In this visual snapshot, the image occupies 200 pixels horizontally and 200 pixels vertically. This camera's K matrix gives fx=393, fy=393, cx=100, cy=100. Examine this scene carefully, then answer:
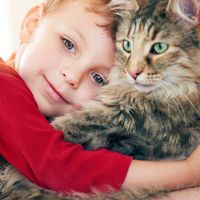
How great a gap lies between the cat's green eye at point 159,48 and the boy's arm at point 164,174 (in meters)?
0.24

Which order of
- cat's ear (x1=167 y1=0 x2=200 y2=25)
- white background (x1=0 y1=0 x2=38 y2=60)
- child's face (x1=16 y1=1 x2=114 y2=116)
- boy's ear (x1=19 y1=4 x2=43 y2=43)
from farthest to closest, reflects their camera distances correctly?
white background (x1=0 y1=0 x2=38 y2=60), boy's ear (x1=19 y1=4 x2=43 y2=43), child's face (x1=16 y1=1 x2=114 y2=116), cat's ear (x1=167 y1=0 x2=200 y2=25)

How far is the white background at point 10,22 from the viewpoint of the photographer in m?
1.78

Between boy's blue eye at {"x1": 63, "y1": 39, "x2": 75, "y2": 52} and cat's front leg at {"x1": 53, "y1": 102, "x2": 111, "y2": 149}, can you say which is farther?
boy's blue eye at {"x1": 63, "y1": 39, "x2": 75, "y2": 52}

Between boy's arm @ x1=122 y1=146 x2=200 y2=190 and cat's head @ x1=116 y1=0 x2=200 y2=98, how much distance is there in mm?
153

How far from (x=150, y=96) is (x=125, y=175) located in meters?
0.18

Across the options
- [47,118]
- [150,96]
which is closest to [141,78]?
[150,96]

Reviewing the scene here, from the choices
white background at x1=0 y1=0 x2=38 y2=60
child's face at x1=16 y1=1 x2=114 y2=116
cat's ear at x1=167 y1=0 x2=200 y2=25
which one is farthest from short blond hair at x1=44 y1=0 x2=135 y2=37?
white background at x1=0 y1=0 x2=38 y2=60

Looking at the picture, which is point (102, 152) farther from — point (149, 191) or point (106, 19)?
point (106, 19)

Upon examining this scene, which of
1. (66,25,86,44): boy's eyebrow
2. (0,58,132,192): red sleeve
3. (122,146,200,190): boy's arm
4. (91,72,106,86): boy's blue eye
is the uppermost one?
(66,25,86,44): boy's eyebrow

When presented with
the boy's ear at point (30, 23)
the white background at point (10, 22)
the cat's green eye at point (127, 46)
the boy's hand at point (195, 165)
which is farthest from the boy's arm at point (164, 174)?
the white background at point (10, 22)

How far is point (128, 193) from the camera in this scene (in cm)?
80

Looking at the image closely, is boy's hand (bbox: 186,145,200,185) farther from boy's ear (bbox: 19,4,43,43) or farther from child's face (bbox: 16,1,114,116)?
boy's ear (bbox: 19,4,43,43)

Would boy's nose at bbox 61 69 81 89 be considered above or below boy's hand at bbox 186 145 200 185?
above

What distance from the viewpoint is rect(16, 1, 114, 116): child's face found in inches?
38.2
